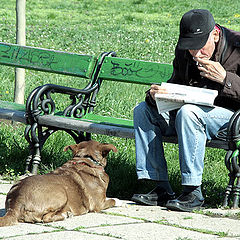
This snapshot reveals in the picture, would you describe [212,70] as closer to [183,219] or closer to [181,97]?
[181,97]

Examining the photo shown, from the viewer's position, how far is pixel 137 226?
3820 millimetres

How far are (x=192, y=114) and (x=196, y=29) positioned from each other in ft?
2.23

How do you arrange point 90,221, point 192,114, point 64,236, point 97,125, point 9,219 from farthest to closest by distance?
point 97,125
point 192,114
point 90,221
point 9,219
point 64,236

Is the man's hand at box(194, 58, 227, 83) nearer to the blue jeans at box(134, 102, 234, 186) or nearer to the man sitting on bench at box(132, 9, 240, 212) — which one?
the man sitting on bench at box(132, 9, 240, 212)

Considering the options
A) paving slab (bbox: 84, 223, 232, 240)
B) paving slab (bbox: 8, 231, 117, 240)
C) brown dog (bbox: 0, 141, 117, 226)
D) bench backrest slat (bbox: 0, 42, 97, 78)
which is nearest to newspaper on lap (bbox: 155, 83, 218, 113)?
brown dog (bbox: 0, 141, 117, 226)

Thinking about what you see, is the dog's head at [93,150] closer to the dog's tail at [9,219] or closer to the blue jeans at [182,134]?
the blue jeans at [182,134]

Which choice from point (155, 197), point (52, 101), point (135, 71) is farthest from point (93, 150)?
point (135, 71)

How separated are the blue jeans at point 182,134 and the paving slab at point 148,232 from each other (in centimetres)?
67

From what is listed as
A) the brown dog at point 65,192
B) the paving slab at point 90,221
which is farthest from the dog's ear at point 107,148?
the paving slab at point 90,221

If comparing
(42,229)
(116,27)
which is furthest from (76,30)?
(42,229)

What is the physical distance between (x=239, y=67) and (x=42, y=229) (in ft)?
6.69

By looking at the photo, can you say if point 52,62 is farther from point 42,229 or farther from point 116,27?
point 116,27

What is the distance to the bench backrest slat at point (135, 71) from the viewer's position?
5676 mm

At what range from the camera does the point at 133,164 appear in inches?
222
